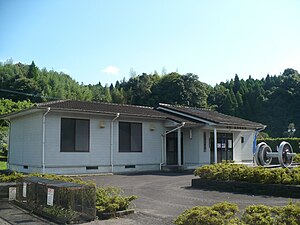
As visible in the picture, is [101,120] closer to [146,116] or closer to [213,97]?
[146,116]

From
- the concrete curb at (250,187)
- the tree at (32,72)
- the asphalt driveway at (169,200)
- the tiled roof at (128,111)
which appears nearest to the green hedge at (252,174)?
the concrete curb at (250,187)

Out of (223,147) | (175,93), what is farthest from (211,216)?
(175,93)

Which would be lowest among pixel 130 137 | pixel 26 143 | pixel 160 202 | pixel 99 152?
pixel 160 202

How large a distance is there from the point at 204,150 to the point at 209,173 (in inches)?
357

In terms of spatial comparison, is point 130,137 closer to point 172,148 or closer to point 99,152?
point 99,152

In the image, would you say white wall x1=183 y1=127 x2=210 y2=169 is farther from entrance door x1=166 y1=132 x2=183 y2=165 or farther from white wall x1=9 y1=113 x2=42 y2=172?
white wall x1=9 y1=113 x2=42 y2=172

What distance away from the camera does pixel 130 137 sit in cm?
1925

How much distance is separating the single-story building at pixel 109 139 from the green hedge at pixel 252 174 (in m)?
6.52

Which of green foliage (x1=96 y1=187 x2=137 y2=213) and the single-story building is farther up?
the single-story building

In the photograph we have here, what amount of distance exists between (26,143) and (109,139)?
4.20 metres

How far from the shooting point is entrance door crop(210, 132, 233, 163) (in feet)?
72.6

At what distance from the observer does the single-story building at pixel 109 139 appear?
53.7 feet

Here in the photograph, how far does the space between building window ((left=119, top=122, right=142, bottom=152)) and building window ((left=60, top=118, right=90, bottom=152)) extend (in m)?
2.08

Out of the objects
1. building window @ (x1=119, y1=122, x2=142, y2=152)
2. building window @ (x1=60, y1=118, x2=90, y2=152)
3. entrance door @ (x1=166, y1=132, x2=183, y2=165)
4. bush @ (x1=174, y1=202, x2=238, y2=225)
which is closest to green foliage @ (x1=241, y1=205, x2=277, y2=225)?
bush @ (x1=174, y1=202, x2=238, y2=225)
